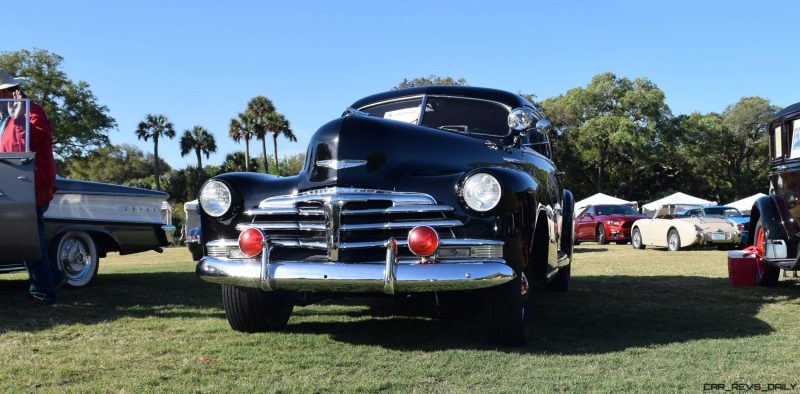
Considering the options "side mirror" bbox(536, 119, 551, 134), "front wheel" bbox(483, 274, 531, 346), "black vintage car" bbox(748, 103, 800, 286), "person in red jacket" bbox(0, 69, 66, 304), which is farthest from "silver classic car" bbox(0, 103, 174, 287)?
"black vintage car" bbox(748, 103, 800, 286)

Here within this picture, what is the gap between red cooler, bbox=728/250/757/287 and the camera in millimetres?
7453

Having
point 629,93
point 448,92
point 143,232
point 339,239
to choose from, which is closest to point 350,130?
point 339,239

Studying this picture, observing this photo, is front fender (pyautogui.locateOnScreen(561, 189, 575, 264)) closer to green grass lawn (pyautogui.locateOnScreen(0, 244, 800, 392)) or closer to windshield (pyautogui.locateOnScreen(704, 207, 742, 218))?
green grass lawn (pyautogui.locateOnScreen(0, 244, 800, 392))

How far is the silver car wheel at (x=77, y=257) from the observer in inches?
272

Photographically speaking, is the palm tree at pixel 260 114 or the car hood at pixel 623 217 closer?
the car hood at pixel 623 217

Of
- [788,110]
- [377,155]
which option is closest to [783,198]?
[788,110]

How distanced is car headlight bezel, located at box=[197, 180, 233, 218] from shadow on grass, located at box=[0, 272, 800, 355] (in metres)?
1.04

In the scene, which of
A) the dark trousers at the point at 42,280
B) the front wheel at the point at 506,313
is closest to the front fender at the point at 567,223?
the front wheel at the point at 506,313

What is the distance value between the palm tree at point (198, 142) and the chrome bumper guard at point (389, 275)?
166ft

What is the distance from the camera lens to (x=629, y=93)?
43.8m

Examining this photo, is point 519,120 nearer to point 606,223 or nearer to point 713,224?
point 713,224

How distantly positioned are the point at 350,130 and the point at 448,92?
1.54 m

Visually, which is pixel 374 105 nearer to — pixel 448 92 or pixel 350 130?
pixel 448 92

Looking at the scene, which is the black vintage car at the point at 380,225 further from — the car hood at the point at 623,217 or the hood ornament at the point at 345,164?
the car hood at the point at 623,217
